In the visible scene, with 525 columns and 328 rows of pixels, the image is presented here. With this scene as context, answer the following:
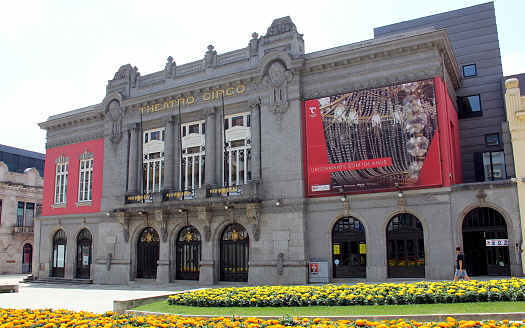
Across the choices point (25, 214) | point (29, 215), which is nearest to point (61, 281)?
point (25, 214)

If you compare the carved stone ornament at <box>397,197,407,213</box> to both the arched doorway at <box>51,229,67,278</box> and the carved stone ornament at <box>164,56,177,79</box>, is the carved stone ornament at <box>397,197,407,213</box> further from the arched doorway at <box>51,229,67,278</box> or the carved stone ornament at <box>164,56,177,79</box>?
the arched doorway at <box>51,229,67,278</box>

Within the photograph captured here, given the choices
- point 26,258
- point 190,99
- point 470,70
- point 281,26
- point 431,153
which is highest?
point 281,26

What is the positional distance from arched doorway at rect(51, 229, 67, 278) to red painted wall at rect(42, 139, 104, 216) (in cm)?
184

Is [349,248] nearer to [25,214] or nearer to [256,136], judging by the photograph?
[256,136]

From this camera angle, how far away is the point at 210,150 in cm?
3178

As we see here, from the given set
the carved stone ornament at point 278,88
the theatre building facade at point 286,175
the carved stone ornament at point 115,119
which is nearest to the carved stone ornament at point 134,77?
the theatre building facade at point 286,175

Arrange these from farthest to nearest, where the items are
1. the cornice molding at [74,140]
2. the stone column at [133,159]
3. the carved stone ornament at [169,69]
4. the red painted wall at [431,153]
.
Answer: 1. the cornice molding at [74,140]
2. the carved stone ornament at [169,69]
3. the stone column at [133,159]
4. the red painted wall at [431,153]

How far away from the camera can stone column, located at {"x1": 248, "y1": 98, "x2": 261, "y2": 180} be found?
29900 millimetres

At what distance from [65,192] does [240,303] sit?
27.5 m

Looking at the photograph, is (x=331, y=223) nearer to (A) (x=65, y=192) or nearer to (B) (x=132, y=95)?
(B) (x=132, y=95)

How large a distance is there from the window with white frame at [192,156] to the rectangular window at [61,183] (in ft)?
39.9

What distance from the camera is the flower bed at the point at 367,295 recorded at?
14.5 m

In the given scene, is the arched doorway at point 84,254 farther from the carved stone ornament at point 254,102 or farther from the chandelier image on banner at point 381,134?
the chandelier image on banner at point 381,134

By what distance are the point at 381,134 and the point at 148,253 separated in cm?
1779
